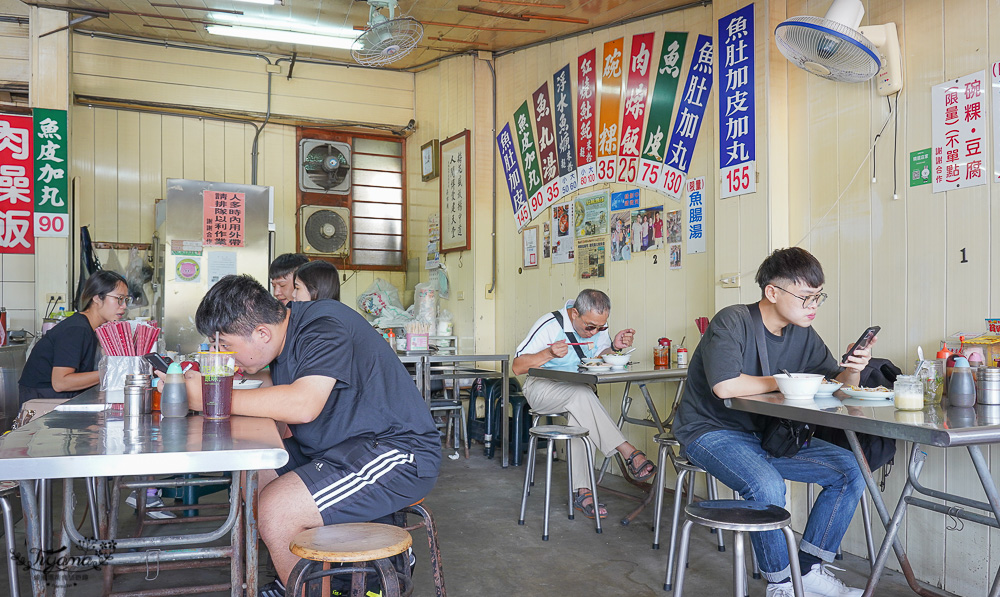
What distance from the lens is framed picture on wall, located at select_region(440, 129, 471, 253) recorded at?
6.95 metres

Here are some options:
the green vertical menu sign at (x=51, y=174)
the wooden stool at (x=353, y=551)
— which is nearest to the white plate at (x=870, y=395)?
the wooden stool at (x=353, y=551)

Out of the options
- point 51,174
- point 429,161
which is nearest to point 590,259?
point 429,161

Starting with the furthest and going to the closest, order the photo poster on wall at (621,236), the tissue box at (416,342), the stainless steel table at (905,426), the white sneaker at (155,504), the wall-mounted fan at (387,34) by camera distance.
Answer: the tissue box at (416,342) → the photo poster on wall at (621,236) → the wall-mounted fan at (387,34) → the white sneaker at (155,504) → the stainless steel table at (905,426)

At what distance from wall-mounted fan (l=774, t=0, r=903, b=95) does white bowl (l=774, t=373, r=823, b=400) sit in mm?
1510

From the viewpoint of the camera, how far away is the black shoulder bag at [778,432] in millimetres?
2793

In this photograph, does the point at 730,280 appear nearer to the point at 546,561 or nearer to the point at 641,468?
the point at 641,468

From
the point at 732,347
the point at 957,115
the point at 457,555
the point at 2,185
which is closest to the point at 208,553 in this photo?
the point at 457,555

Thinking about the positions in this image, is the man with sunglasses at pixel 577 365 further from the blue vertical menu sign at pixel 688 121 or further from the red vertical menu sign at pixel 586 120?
the red vertical menu sign at pixel 586 120

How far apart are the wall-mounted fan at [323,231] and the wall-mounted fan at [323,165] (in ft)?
0.77

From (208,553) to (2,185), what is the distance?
207 inches

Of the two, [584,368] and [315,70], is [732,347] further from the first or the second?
[315,70]

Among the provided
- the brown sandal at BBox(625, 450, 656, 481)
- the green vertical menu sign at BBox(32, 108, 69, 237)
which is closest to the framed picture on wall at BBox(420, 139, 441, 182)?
the green vertical menu sign at BBox(32, 108, 69, 237)

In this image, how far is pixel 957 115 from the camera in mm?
3182

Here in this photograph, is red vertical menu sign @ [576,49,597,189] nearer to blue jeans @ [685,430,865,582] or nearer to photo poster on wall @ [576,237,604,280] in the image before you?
photo poster on wall @ [576,237,604,280]
